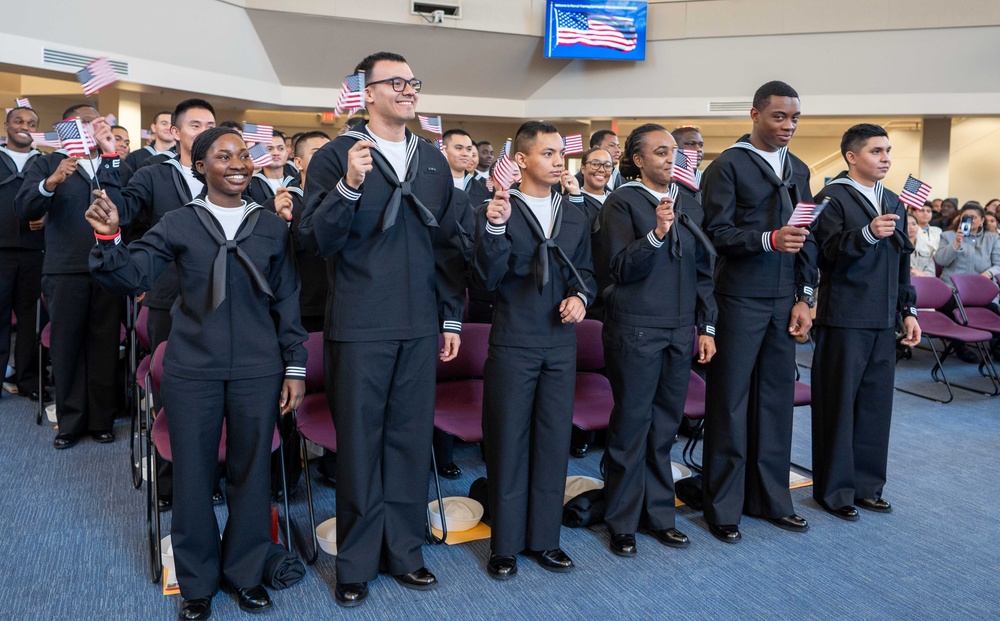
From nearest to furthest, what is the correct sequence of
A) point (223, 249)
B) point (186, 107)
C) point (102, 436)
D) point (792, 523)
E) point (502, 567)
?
point (223, 249) → point (502, 567) → point (792, 523) → point (186, 107) → point (102, 436)

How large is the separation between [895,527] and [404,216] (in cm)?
265

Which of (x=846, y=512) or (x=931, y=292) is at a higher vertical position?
(x=931, y=292)

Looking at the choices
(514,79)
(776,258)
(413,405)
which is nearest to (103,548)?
(413,405)

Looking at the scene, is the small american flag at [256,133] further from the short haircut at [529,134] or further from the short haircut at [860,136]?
the short haircut at [860,136]

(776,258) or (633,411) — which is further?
(776,258)

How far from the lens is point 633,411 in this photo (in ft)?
10.6

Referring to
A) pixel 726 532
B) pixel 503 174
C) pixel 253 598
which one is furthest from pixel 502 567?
pixel 503 174

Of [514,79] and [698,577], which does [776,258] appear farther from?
[514,79]

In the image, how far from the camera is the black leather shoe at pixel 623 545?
3215 millimetres

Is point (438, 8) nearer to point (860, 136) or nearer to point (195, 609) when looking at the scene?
point (860, 136)

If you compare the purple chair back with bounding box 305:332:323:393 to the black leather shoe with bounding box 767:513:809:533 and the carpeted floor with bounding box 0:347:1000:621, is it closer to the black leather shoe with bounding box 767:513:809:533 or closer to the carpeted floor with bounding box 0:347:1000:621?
the carpeted floor with bounding box 0:347:1000:621

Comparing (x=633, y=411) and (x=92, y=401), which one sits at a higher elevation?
(x=633, y=411)

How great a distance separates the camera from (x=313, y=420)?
3.32 meters

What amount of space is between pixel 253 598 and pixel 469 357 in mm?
1565
